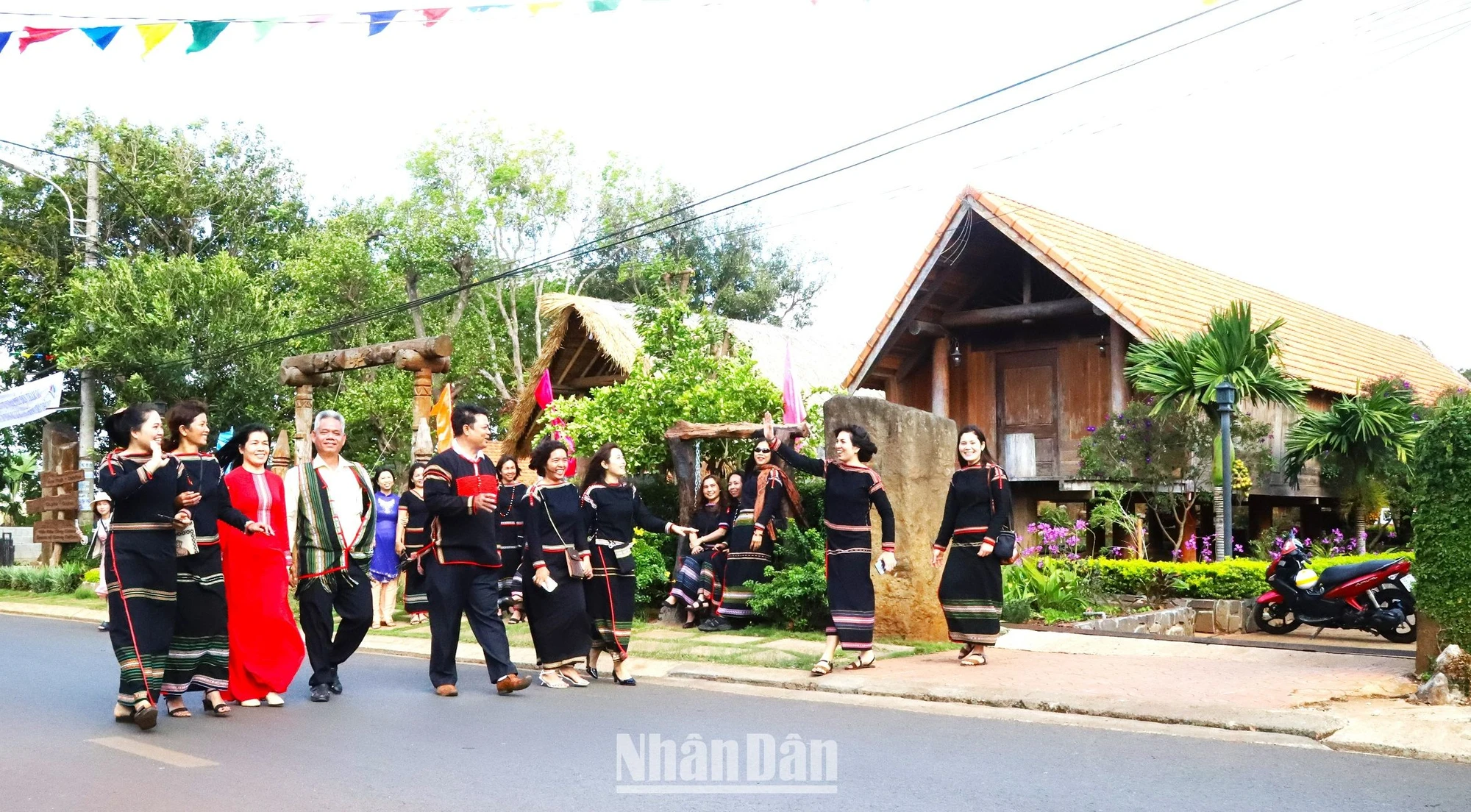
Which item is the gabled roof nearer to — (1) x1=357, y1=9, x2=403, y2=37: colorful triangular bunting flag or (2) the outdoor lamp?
(2) the outdoor lamp

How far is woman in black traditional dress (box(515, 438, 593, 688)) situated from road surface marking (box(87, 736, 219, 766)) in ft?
9.21

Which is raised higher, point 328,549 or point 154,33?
point 154,33

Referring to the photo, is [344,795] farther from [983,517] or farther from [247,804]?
[983,517]

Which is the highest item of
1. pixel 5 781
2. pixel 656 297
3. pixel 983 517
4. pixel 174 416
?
pixel 656 297

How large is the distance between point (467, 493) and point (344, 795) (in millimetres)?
3359

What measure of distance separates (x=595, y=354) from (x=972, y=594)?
14916 millimetres

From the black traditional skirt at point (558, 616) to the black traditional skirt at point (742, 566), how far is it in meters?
3.18

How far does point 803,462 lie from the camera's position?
10148 mm

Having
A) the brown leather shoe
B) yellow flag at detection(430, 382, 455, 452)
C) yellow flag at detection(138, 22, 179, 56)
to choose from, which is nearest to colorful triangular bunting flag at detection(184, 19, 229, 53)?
yellow flag at detection(138, 22, 179, 56)

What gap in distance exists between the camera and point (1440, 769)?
6.02m

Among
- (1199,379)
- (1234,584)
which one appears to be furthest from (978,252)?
(1234,584)

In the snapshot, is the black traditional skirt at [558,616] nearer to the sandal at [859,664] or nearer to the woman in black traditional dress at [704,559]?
the sandal at [859,664]

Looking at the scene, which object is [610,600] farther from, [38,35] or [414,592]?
[38,35]

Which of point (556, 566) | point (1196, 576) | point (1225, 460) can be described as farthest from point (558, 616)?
point (1225, 460)
